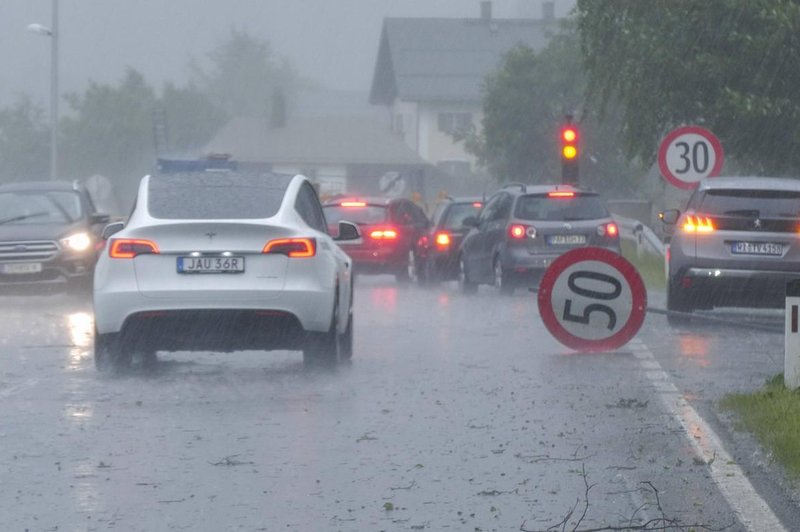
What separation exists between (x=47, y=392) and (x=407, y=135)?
10489 centimetres

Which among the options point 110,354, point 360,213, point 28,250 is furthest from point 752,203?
point 360,213

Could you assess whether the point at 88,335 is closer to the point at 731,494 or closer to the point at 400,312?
the point at 400,312

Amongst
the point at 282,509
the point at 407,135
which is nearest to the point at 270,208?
the point at 282,509

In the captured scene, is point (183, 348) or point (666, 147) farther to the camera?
point (666, 147)

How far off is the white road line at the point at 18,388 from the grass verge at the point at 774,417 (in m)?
4.77

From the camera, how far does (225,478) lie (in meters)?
9.38

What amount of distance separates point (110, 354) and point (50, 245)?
37.7 ft

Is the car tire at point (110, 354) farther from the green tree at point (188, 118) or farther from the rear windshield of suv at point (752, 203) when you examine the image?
the green tree at point (188, 118)

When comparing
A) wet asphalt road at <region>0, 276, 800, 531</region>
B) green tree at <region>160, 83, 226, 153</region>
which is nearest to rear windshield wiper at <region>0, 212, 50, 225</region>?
wet asphalt road at <region>0, 276, 800, 531</region>

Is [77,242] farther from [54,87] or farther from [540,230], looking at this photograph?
[54,87]

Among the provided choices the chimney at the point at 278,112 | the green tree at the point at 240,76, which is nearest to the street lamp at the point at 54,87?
the chimney at the point at 278,112

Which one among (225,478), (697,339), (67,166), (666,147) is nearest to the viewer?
(225,478)

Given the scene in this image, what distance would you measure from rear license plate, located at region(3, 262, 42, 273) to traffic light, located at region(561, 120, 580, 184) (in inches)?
348

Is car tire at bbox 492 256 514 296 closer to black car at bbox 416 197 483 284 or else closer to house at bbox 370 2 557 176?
black car at bbox 416 197 483 284
